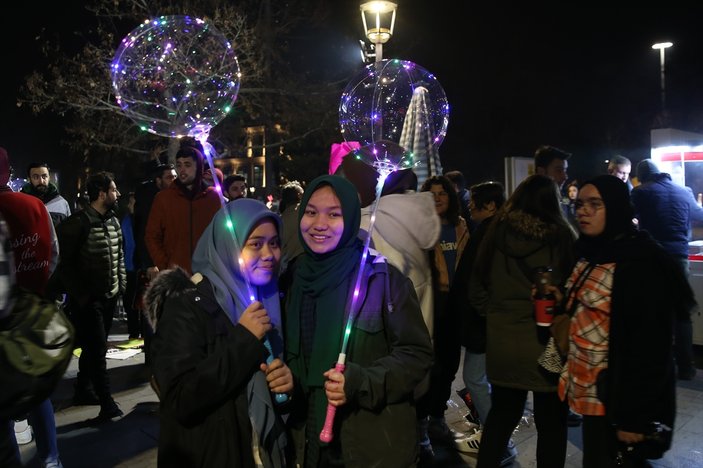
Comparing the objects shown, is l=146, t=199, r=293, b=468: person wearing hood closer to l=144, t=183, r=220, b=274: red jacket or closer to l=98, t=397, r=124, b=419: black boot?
l=144, t=183, r=220, b=274: red jacket

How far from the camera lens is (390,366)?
212 centimetres

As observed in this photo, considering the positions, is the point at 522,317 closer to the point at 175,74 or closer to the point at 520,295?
the point at 520,295

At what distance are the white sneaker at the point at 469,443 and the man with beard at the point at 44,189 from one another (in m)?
4.81

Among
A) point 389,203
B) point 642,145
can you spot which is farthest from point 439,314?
point 642,145

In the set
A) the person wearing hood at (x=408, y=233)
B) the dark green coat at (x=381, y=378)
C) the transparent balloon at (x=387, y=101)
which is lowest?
the dark green coat at (x=381, y=378)

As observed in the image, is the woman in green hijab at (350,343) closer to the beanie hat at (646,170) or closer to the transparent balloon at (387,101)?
the transparent balloon at (387,101)

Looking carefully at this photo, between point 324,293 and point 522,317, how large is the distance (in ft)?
4.99

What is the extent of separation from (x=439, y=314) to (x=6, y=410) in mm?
3278

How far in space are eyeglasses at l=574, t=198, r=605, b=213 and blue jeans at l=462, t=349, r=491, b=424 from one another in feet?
4.76

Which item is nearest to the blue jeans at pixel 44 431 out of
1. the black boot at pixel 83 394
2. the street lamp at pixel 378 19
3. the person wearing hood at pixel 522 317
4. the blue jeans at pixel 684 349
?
the black boot at pixel 83 394

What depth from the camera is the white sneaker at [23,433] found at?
14.3 ft

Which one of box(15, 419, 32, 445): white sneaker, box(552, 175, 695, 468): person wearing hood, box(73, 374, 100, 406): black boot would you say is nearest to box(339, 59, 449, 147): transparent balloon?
box(552, 175, 695, 468): person wearing hood

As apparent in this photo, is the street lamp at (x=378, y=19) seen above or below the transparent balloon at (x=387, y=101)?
above

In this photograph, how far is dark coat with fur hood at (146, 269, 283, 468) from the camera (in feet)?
6.23
